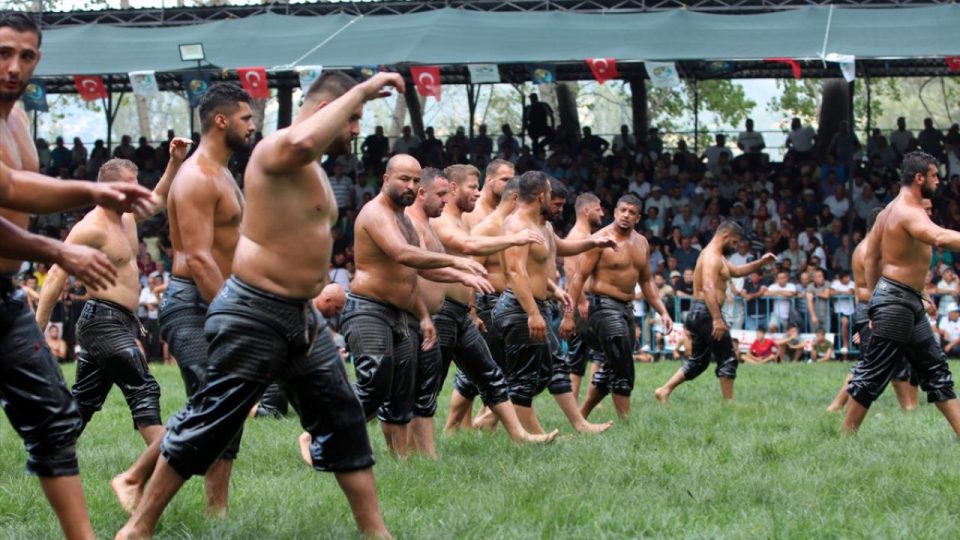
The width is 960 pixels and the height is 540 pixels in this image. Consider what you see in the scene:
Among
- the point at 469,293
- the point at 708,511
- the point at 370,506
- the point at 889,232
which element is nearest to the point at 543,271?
the point at 469,293

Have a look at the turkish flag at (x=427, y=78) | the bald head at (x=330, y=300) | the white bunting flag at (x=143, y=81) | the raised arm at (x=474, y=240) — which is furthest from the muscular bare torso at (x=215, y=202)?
the white bunting flag at (x=143, y=81)

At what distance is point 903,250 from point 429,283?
10.9ft

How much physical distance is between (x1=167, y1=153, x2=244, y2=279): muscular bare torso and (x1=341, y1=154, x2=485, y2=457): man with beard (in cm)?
128

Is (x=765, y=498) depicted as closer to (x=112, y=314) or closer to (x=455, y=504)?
(x=455, y=504)

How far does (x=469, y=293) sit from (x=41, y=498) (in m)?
3.72

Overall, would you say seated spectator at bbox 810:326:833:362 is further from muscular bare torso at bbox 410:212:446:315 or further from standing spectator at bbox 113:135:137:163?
standing spectator at bbox 113:135:137:163

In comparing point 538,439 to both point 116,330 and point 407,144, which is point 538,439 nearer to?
point 116,330

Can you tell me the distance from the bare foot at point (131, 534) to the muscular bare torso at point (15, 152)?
3.91 feet

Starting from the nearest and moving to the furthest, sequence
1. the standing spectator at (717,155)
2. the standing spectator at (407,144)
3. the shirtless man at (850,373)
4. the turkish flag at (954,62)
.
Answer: the shirtless man at (850,373), the turkish flag at (954,62), the standing spectator at (717,155), the standing spectator at (407,144)

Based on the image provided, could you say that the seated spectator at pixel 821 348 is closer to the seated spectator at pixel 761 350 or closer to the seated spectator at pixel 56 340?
the seated spectator at pixel 761 350

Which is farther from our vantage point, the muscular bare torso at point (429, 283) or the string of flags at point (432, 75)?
the string of flags at point (432, 75)

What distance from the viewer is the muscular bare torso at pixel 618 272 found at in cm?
1262

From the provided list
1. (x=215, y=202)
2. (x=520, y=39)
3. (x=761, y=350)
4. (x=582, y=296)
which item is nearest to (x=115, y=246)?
(x=215, y=202)

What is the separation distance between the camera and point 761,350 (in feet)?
70.9
